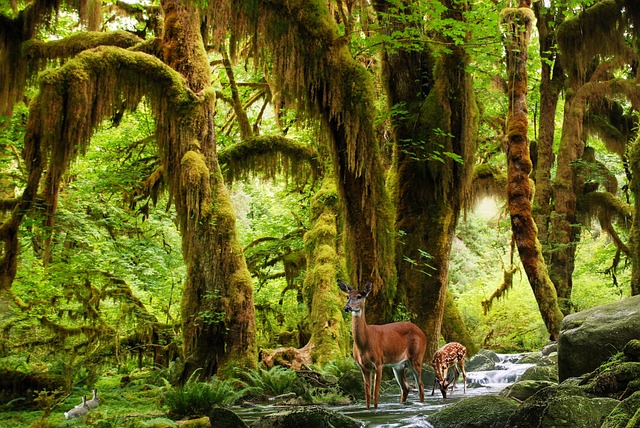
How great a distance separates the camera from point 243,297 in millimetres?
11438

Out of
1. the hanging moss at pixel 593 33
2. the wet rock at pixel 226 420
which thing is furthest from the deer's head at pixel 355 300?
the hanging moss at pixel 593 33

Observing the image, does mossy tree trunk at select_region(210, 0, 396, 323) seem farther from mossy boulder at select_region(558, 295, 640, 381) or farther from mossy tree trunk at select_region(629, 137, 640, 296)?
mossy tree trunk at select_region(629, 137, 640, 296)

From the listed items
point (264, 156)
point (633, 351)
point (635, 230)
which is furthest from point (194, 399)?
point (264, 156)

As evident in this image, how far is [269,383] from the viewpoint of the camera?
10508 mm

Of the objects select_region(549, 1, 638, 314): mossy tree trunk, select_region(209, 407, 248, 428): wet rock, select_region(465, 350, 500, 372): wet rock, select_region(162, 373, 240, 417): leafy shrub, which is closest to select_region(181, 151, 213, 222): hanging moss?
select_region(162, 373, 240, 417): leafy shrub

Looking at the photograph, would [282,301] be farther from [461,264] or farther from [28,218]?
[461,264]

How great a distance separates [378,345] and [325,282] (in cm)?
540

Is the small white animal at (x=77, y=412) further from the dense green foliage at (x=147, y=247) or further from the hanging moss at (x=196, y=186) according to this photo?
the hanging moss at (x=196, y=186)

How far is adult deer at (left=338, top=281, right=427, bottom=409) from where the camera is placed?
847cm

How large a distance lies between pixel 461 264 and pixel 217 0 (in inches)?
1097

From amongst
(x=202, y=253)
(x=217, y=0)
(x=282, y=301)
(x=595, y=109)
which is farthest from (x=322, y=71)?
(x=595, y=109)

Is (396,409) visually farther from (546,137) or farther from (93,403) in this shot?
(546,137)

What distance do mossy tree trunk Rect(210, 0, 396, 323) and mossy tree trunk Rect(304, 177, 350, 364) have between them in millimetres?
2969

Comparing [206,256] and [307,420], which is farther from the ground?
[206,256]
